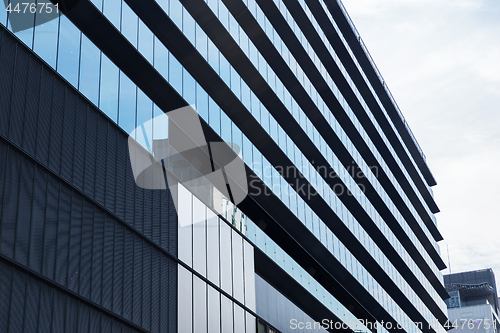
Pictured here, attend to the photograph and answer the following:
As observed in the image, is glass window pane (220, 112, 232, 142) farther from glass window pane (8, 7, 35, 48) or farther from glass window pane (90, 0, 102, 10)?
glass window pane (8, 7, 35, 48)

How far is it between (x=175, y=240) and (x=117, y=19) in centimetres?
964

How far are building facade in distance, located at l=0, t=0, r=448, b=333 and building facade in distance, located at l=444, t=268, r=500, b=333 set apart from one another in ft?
179

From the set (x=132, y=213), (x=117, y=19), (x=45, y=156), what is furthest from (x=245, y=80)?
(x=45, y=156)

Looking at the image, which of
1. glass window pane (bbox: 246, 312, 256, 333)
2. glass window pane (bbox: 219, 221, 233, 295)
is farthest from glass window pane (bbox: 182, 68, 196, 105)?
glass window pane (bbox: 246, 312, 256, 333)

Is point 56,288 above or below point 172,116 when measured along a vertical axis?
below

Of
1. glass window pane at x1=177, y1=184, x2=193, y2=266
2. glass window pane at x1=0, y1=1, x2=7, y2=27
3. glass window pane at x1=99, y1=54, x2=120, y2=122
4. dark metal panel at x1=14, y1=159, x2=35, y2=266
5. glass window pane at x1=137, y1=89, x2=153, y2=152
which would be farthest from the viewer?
glass window pane at x1=177, y1=184, x2=193, y2=266

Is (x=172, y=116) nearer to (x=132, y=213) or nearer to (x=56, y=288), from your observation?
(x=132, y=213)

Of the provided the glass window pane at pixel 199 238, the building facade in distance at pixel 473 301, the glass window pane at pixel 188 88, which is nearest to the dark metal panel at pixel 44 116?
the glass window pane at pixel 199 238

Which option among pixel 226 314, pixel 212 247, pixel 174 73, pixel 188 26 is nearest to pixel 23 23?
pixel 174 73

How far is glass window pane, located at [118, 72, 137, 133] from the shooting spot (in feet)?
73.2

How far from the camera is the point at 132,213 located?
21.8 m

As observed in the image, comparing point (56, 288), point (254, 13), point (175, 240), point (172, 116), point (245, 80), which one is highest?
point (254, 13)

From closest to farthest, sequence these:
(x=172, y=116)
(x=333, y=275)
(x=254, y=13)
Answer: (x=172, y=116)
(x=254, y=13)
(x=333, y=275)

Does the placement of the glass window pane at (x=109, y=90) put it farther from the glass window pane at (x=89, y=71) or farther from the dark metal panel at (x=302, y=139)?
A: the dark metal panel at (x=302, y=139)
